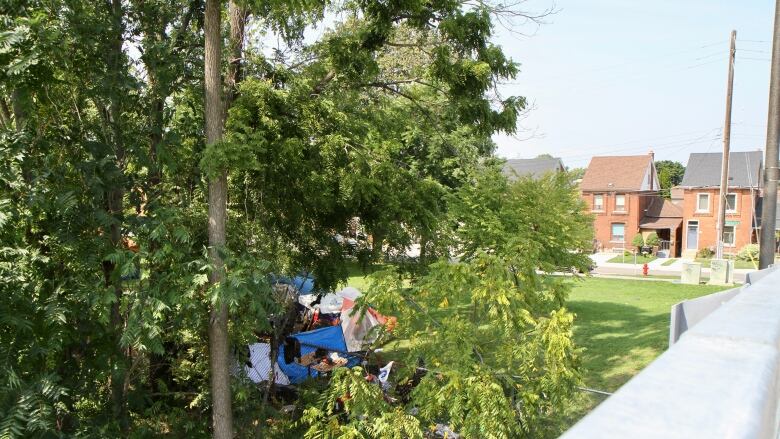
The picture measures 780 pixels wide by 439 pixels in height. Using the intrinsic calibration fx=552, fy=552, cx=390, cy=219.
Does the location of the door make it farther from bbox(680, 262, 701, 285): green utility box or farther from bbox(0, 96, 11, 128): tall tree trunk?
bbox(0, 96, 11, 128): tall tree trunk

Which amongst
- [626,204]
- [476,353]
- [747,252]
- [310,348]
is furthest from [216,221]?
[626,204]

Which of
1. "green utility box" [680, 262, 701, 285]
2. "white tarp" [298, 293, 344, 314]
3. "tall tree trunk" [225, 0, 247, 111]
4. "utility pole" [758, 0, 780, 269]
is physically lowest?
"white tarp" [298, 293, 344, 314]

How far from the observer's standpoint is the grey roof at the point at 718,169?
37281 mm

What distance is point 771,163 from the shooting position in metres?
5.79

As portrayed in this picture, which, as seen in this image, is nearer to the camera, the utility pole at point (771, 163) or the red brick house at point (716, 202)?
the utility pole at point (771, 163)

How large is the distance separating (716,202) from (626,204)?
5.96 meters

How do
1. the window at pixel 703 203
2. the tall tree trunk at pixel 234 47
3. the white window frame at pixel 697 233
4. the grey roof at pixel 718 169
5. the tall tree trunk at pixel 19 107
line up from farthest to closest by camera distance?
1. the white window frame at pixel 697 233
2. the window at pixel 703 203
3. the grey roof at pixel 718 169
4. the tall tree trunk at pixel 234 47
5. the tall tree trunk at pixel 19 107

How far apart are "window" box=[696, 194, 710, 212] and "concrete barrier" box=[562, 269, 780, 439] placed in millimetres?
43155

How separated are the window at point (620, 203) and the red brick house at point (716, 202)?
163 inches

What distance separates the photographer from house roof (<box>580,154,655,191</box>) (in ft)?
137

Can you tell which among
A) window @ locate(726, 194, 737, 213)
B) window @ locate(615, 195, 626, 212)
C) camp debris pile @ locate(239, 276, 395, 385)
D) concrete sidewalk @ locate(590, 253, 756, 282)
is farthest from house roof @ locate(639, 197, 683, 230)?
camp debris pile @ locate(239, 276, 395, 385)

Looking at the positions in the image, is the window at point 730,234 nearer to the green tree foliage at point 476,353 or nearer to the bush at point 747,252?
the bush at point 747,252

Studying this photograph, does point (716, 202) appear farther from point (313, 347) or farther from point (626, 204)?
point (313, 347)

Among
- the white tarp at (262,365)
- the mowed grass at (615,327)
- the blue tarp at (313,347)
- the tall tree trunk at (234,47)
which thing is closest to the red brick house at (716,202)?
the mowed grass at (615,327)
